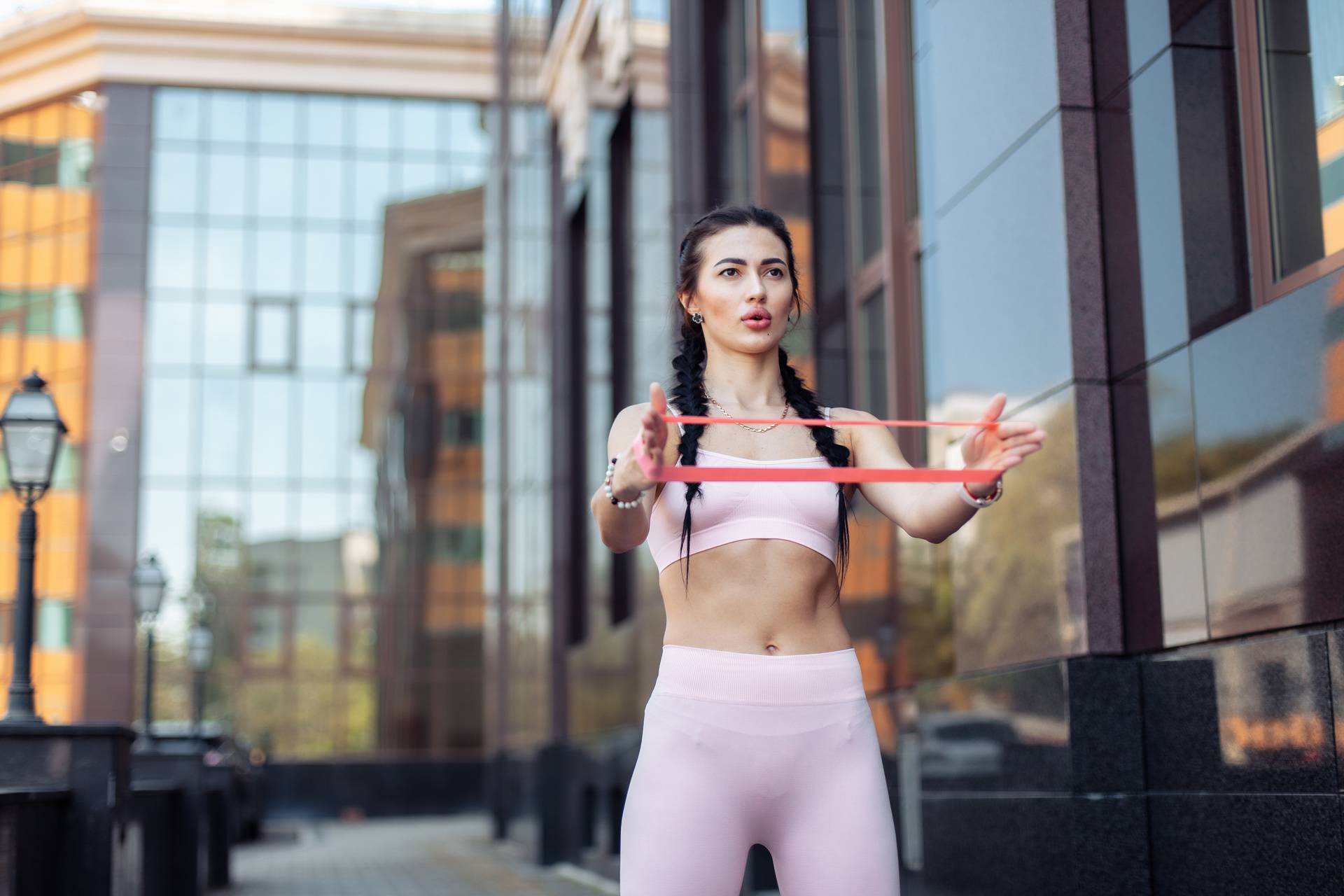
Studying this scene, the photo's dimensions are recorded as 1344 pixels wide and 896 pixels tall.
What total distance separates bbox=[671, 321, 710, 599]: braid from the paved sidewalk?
13.0 metres

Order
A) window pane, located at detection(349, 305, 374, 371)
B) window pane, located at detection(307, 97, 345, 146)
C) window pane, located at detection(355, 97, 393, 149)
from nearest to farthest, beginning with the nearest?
window pane, located at detection(349, 305, 374, 371) → window pane, located at detection(307, 97, 345, 146) → window pane, located at detection(355, 97, 393, 149)

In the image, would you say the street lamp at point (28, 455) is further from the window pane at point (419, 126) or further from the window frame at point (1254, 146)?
the window pane at point (419, 126)

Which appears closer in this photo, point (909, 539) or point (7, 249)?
point (909, 539)

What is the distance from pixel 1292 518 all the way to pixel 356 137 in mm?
40928

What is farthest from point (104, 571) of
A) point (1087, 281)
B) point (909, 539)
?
point (1087, 281)

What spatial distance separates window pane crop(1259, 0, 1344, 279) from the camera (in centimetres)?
553

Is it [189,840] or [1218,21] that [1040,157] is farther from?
[189,840]

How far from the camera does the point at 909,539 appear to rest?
29.4 ft

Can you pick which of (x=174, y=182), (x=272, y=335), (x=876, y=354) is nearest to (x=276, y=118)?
(x=174, y=182)

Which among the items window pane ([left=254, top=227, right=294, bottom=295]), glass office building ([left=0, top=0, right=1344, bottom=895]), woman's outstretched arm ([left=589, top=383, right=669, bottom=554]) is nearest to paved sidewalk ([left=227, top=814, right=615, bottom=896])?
glass office building ([left=0, top=0, right=1344, bottom=895])

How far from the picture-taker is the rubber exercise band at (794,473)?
9.23ft

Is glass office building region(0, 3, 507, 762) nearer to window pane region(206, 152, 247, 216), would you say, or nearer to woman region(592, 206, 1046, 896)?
window pane region(206, 152, 247, 216)

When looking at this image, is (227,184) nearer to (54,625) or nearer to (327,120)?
(327,120)

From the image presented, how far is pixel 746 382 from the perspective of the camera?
11.1ft
